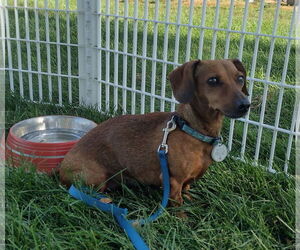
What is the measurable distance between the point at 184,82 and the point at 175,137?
328 mm

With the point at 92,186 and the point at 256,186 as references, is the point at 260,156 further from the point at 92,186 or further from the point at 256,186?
the point at 92,186

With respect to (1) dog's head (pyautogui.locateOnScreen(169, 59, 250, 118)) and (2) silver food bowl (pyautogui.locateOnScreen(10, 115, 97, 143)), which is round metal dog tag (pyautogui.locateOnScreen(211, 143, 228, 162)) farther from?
(2) silver food bowl (pyautogui.locateOnScreen(10, 115, 97, 143))

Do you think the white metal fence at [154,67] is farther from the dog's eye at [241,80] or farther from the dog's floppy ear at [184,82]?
the dog's floppy ear at [184,82]

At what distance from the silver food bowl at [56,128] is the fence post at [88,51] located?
675 mm

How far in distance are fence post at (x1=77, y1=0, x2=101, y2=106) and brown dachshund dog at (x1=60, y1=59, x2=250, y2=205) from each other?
141 centimetres

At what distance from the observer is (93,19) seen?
3.88 metres

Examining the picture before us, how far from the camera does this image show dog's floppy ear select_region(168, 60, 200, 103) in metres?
2.27

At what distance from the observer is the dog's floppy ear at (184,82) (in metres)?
2.27

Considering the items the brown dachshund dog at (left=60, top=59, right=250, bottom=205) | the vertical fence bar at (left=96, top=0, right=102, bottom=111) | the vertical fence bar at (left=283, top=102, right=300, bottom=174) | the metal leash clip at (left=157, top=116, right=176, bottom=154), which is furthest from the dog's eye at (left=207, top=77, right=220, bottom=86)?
the vertical fence bar at (left=96, top=0, right=102, bottom=111)

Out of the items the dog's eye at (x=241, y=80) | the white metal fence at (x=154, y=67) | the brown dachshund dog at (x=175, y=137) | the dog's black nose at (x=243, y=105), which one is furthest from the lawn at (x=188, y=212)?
the dog's eye at (x=241, y=80)

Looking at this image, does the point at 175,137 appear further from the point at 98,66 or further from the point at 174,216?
the point at 98,66

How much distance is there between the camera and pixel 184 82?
2297 millimetres

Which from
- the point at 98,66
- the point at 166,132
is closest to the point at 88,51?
the point at 98,66

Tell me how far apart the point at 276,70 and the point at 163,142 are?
10.4 feet
